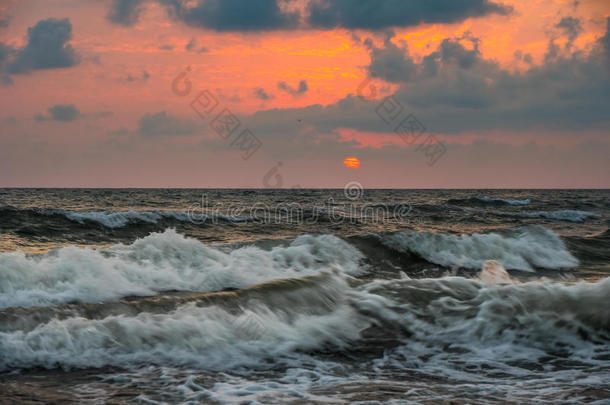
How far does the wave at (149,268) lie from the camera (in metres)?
7.48

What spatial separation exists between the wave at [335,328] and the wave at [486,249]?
4.80 meters

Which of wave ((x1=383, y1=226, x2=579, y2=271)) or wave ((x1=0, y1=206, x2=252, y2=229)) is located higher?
wave ((x1=0, y1=206, x2=252, y2=229))

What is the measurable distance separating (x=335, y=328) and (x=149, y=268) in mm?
4184

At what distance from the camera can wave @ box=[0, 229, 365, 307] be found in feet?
24.5

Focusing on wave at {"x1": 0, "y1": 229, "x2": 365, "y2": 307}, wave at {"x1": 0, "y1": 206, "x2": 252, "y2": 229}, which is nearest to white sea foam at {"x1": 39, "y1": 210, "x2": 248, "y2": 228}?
wave at {"x1": 0, "y1": 206, "x2": 252, "y2": 229}

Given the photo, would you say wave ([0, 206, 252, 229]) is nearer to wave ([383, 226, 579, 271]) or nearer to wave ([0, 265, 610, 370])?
wave ([383, 226, 579, 271])

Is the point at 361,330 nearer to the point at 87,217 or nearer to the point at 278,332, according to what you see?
the point at 278,332

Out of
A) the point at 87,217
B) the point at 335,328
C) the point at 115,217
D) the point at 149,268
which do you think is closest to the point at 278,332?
the point at 335,328

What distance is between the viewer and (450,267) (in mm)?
12234

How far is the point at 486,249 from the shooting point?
1395cm

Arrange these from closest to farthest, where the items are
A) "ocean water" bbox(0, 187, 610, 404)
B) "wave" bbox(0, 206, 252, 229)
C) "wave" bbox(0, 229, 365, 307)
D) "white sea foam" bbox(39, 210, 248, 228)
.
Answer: "ocean water" bbox(0, 187, 610, 404)
"wave" bbox(0, 229, 365, 307)
"wave" bbox(0, 206, 252, 229)
"white sea foam" bbox(39, 210, 248, 228)

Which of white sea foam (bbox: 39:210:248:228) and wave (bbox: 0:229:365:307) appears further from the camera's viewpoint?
white sea foam (bbox: 39:210:248:228)

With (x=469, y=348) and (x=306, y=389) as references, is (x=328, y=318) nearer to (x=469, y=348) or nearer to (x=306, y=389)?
(x=469, y=348)

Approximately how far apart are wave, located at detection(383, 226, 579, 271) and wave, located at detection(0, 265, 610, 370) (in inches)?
189
